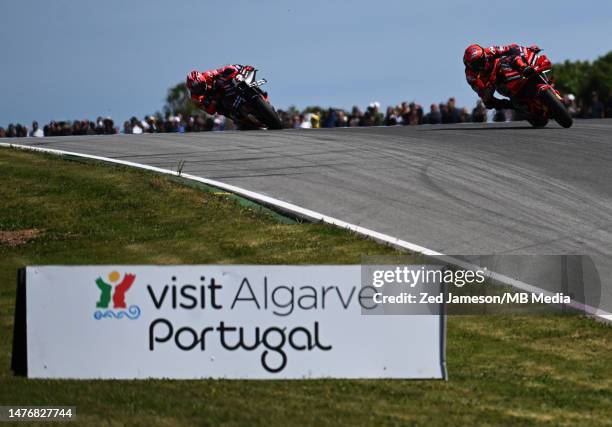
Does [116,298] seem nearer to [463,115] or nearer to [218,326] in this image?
[218,326]

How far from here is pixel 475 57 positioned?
23.8m

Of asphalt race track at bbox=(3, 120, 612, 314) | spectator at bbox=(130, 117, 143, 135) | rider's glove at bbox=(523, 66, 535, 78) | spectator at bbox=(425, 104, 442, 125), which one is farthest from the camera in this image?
spectator at bbox=(130, 117, 143, 135)

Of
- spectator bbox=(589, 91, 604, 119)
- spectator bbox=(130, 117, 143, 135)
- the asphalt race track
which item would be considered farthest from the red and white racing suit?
spectator bbox=(589, 91, 604, 119)

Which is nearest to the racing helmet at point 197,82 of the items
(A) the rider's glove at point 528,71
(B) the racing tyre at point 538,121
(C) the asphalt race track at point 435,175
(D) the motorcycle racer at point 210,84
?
(D) the motorcycle racer at point 210,84

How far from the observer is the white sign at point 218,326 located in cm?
887

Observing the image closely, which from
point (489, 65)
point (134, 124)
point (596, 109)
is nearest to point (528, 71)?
point (489, 65)

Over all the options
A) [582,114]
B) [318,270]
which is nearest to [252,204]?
[318,270]

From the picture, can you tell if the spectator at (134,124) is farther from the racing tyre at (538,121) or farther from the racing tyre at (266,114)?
the racing tyre at (538,121)

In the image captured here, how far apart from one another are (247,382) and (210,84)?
61.8 feet

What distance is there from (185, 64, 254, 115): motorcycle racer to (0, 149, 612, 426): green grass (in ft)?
30.6

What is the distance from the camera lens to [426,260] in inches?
505

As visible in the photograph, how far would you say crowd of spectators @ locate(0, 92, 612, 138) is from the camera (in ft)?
107

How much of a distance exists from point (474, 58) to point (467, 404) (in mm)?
16124

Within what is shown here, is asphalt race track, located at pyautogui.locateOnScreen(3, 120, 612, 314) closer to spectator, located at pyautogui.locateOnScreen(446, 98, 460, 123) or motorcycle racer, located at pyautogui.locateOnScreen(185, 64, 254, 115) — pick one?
motorcycle racer, located at pyautogui.locateOnScreen(185, 64, 254, 115)
